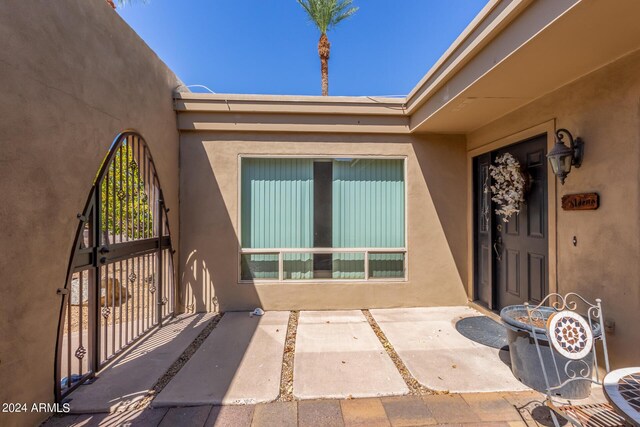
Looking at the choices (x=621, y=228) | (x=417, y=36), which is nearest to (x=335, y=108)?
(x=621, y=228)

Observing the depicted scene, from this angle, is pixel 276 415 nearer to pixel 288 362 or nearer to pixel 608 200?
pixel 288 362

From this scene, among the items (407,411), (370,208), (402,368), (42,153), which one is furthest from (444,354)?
(42,153)

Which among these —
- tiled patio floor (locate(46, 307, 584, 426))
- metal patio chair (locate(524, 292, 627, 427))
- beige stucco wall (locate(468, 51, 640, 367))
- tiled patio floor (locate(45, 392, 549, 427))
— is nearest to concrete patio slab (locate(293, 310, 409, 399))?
tiled patio floor (locate(46, 307, 584, 426))

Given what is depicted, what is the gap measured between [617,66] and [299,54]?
906 cm

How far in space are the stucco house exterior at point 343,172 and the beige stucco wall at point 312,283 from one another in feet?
0.07

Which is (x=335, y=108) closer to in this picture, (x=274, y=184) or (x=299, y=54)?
(x=274, y=184)

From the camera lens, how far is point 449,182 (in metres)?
4.42

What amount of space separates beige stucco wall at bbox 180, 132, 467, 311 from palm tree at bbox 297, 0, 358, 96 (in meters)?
7.90

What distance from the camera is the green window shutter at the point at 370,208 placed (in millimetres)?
4406

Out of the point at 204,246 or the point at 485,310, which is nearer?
the point at 485,310

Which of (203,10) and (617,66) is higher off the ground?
(203,10)

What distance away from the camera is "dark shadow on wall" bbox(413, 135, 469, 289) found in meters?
4.39

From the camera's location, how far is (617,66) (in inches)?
90.7

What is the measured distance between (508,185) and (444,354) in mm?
2122
